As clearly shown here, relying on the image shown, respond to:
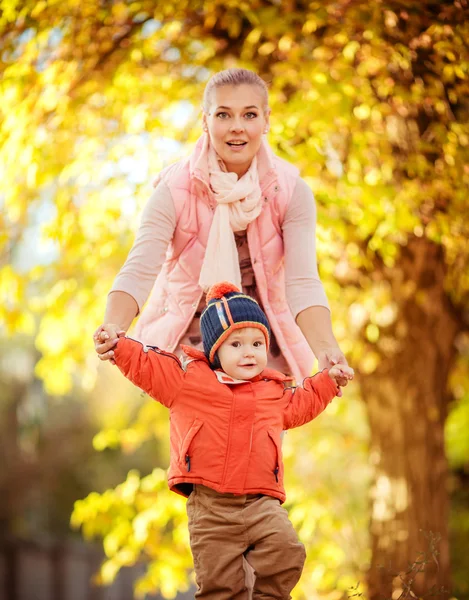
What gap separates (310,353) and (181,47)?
3328 mm

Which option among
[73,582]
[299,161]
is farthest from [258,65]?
[73,582]

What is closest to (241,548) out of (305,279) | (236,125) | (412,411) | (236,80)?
→ (305,279)

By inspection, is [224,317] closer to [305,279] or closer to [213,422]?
[213,422]

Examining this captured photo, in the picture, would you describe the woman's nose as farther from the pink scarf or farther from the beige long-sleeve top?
the beige long-sleeve top

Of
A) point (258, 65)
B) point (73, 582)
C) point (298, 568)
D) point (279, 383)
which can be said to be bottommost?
point (73, 582)

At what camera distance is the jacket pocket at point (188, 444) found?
98.6 inches

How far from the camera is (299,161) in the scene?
529 centimetres

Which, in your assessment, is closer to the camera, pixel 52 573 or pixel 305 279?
pixel 305 279

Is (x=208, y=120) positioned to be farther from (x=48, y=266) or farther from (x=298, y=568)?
(x=48, y=266)

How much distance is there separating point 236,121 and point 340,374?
922mm

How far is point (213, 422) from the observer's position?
2521 mm

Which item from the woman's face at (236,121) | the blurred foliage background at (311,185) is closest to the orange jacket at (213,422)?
the woman's face at (236,121)

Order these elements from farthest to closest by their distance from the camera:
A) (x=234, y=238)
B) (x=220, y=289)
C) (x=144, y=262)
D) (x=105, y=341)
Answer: (x=234, y=238) < (x=144, y=262) < (x=220, y=289) < (x=105, y=341)

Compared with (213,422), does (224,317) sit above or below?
above
